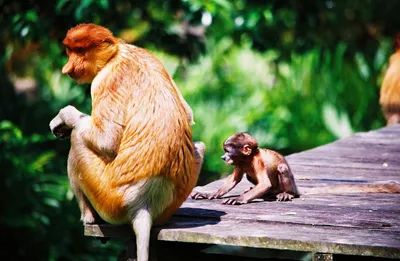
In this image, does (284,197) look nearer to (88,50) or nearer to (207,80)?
(88,50)

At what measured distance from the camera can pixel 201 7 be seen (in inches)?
276

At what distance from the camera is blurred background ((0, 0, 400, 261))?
7609 millimetres

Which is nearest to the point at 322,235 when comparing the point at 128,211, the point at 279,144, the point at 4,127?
the point at 128,211

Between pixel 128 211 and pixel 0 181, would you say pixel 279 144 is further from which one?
pixel 128 211

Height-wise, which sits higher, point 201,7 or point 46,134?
Result: point 201,7

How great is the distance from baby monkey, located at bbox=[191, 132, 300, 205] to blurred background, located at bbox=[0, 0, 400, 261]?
7.26 ft

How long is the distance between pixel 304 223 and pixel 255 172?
2.23 ft

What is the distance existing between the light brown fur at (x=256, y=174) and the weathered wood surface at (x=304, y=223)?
0.07 metres

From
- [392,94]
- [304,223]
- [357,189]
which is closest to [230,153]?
[304,223]

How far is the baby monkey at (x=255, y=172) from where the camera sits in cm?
473

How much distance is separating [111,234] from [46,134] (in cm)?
529

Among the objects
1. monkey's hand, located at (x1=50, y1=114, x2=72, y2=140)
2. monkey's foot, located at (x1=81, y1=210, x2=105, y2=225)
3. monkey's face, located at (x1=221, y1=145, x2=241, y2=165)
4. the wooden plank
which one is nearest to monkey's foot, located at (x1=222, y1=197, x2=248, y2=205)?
monkey's face, located at (x1=221, y1=145, x2=241, y2=165)

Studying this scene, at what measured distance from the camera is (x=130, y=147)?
4074 mm

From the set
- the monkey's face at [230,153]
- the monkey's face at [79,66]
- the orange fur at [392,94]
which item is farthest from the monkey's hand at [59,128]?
the orange fur at [392,94]
